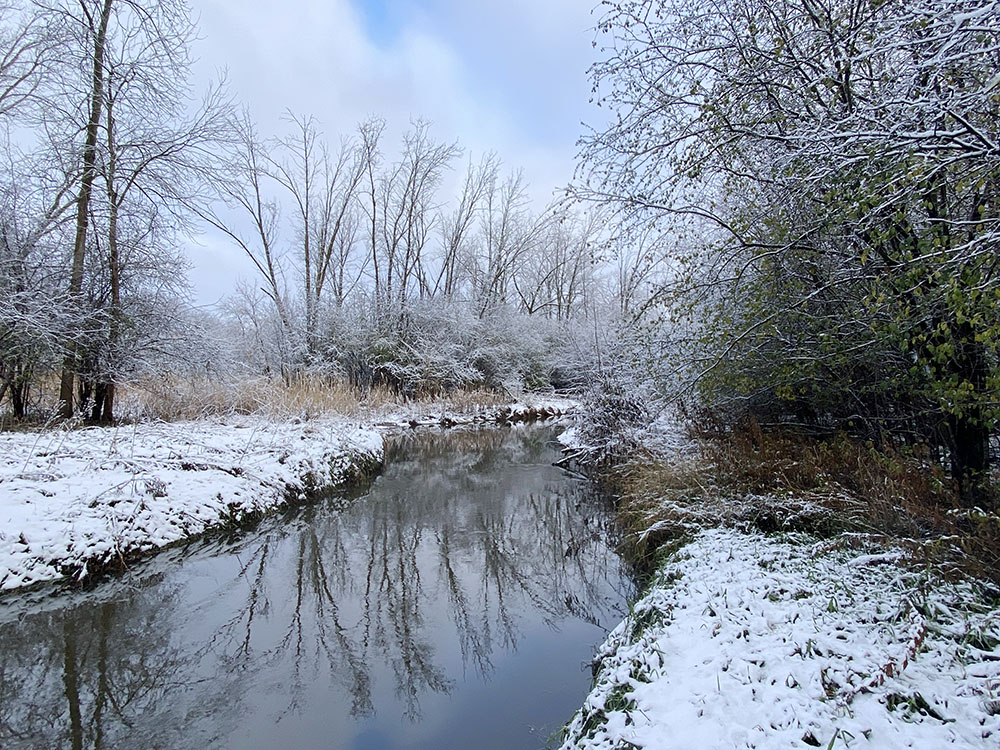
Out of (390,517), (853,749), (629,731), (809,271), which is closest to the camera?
(853,749)

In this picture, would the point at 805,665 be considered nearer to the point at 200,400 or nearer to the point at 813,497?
the point at 813,497

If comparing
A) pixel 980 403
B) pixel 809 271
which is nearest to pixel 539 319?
pixel 809 271

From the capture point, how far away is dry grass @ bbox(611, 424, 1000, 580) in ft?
11.0

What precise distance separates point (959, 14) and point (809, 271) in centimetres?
281

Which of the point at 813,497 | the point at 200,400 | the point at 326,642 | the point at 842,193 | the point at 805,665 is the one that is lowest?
the point at 326,642

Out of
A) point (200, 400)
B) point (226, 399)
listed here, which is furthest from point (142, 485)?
point (226, 399)

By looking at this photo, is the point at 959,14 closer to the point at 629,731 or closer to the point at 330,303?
the point at 629,731

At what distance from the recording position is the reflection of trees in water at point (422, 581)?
3.91m

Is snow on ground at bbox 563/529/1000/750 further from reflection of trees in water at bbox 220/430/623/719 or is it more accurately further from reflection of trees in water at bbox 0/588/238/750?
reflection of trees in water at bbox 0/588/238/750

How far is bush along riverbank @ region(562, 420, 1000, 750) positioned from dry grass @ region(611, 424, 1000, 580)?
0.02 meters

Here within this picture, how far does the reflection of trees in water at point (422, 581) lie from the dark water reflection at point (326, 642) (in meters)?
0.02

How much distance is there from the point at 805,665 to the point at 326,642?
3.34m

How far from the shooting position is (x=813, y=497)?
4.33 m

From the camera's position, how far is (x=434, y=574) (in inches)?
218
